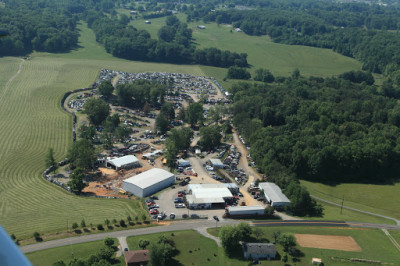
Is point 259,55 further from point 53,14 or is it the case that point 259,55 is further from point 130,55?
point 53,14

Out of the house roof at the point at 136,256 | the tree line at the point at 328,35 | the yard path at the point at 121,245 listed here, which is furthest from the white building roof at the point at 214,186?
the tree line at the point at 328,35

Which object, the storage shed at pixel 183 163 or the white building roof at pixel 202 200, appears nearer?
the white building roof at pixel 202 200

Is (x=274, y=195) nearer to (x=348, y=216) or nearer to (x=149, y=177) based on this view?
(x=348, y=216)

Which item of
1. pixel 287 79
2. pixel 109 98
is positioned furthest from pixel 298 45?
pixel 109 98

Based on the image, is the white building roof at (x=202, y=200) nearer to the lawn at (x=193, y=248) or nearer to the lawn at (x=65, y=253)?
the lawn at (x=193, y=248)

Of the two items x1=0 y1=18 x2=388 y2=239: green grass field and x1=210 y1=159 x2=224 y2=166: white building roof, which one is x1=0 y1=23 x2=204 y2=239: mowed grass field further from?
x1=210 y1=159 x2=224 y2=166: white building roof

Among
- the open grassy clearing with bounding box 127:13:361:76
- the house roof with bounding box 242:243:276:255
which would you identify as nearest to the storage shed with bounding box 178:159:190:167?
the house roof with bounding box 242:243:276:255

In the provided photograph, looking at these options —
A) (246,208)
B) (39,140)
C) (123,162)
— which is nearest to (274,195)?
(246,208)
